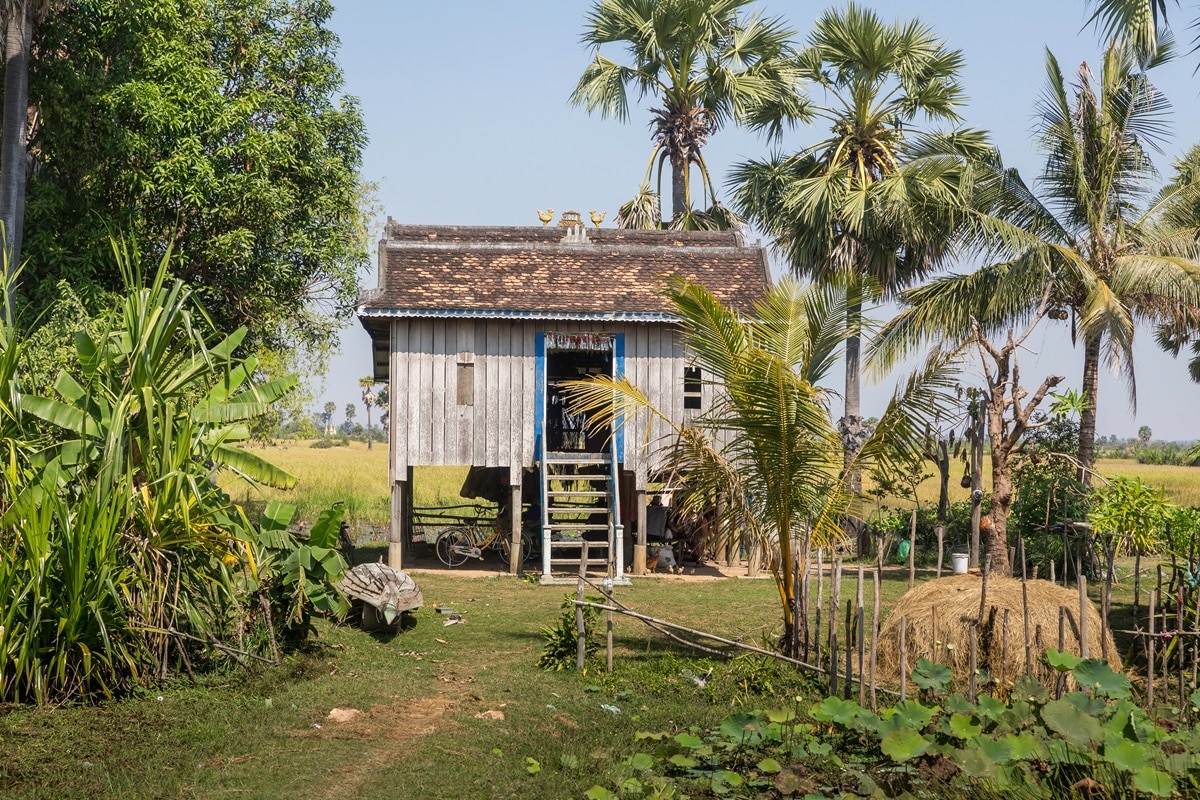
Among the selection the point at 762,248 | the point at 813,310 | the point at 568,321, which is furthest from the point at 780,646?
the point at 762,248

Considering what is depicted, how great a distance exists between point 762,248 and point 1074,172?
5029mm

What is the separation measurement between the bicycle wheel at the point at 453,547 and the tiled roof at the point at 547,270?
3735 millimetres

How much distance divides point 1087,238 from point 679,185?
10512 millimetres

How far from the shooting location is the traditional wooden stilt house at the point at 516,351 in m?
17.9

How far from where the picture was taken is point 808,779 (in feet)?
23.1

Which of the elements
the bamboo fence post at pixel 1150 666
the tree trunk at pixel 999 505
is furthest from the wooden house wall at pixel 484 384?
the bamboo fence post at pixel 1150 666

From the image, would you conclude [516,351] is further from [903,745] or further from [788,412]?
[903,745]

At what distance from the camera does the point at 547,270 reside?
19.1m

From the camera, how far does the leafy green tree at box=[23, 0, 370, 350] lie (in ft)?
61.4

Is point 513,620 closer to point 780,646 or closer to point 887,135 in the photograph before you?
point 780,646

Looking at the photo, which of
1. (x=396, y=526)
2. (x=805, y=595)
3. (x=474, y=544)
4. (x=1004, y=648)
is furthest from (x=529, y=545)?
(x=1004, y=648)

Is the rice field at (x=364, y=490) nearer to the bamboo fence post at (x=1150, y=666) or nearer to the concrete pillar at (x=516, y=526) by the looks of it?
the concrete pillar at (x=516, y=526)

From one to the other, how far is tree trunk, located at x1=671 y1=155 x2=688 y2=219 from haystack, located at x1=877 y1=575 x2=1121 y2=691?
17150 mm

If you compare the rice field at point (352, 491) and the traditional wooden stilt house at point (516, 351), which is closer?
the traditional wooden stilt house at point (516, 351)
